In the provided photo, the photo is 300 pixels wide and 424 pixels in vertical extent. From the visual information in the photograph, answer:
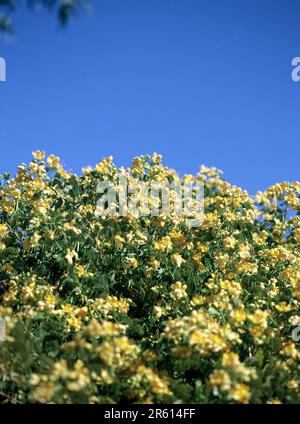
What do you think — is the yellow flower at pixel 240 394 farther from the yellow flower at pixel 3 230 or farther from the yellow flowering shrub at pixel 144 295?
the yellow flower at pixel 3 230

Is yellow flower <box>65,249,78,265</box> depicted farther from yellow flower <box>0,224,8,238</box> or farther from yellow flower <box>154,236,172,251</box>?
yellow flower <box>0,224,8,238</box>

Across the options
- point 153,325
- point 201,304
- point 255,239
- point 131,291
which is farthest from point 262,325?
point 255,239

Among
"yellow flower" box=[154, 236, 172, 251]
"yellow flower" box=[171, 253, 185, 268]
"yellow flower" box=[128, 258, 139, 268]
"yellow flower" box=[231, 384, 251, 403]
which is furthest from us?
"yellow flower" box=[128, 258, 139, 268]

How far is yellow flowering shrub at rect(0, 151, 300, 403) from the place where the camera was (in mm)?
3004

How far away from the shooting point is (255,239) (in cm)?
528

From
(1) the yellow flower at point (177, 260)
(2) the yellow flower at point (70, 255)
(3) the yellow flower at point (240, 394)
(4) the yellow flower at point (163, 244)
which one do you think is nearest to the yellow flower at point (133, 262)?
(4) the yellow flower at point (163, 244)

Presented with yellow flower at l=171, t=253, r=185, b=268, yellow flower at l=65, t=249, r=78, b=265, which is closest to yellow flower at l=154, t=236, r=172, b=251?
yellow flower at l=171, t=253, r=185, b=268

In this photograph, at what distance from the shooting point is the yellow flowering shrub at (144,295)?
9.86 feet

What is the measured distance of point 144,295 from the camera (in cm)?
464

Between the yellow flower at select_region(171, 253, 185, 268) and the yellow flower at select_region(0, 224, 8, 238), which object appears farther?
the yellow flower at select_region(0, 224, 8, 238)

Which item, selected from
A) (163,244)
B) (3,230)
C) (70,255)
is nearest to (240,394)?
(70,255)

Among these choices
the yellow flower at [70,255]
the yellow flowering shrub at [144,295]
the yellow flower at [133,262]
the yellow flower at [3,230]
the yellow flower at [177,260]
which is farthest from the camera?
the yellow flower at [3,230]

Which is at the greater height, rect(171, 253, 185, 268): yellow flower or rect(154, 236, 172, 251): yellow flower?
rect(154, 236, 172, 251): yellow flower

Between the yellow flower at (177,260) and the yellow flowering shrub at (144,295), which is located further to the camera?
the yellow flower at (177,260)
